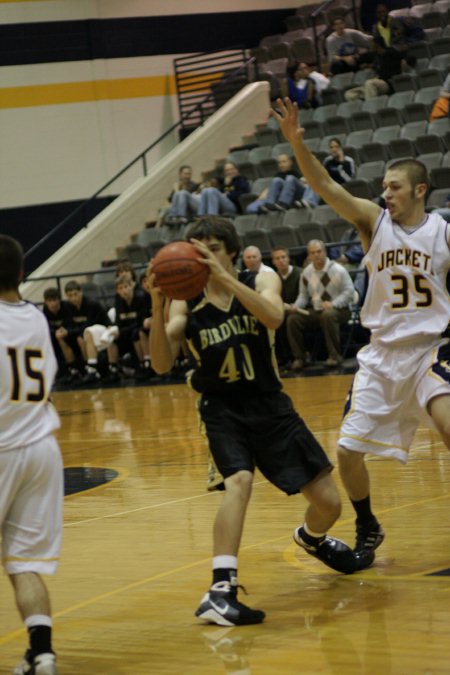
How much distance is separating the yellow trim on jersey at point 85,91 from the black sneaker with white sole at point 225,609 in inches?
671

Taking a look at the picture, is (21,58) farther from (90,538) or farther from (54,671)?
(54,671)

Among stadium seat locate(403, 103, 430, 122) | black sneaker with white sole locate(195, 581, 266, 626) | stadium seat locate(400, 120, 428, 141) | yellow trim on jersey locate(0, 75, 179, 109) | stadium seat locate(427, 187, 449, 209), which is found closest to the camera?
black sneaker with white sole locate(195, 581, 266, 626)

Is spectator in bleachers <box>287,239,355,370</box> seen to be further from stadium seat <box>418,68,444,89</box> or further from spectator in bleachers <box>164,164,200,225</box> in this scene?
stadium seat <box>418,68,444,89</box>

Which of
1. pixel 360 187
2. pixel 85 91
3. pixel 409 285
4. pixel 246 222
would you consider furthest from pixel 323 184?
pixel 85 91

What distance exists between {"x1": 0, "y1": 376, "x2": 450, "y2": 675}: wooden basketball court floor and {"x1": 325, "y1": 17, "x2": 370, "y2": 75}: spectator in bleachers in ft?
38.7

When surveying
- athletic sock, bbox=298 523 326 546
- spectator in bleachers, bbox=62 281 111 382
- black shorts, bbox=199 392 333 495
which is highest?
black shorts, bbox=199 392 333 495

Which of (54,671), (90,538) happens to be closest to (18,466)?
(54,671)

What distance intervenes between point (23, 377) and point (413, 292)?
1.90 metres

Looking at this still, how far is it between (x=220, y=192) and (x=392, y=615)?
45.1 feet

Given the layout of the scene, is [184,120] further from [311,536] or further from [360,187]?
[311,536]

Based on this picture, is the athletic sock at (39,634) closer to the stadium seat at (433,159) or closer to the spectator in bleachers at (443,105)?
the stadium seat at (433,159)

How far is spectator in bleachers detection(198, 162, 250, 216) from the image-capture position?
1734 centimetres

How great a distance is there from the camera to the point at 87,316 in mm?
16312

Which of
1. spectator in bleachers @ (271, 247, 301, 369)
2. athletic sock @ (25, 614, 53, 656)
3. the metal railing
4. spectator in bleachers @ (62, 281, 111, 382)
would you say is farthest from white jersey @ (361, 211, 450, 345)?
the metal railing
